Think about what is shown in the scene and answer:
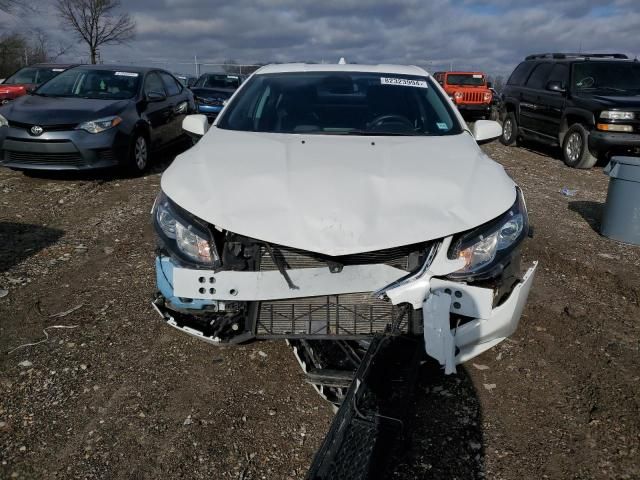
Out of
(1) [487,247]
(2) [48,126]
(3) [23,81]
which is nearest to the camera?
(1) [487,247]

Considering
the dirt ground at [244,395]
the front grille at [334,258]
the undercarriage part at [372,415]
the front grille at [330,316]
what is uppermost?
the front grille at [334,258]

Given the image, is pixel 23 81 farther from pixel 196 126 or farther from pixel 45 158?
pixel 196 126

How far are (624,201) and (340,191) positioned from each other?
430cm

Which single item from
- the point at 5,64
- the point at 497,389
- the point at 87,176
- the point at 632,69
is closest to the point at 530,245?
the point at 497,389

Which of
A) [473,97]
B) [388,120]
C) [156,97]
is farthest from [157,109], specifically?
[473,97]

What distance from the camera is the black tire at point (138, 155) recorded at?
25.2 ft

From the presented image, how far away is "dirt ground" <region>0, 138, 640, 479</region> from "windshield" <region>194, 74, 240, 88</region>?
40.8ft

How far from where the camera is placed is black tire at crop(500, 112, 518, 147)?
500 inches

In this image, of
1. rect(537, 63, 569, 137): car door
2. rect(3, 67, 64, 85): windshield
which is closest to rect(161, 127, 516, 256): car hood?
rect(537, 63, 569, 137): car door

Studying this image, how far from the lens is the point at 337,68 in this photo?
4504 mm

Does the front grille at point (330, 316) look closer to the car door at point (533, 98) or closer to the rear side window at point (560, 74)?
the rear side window at point (560, 74)

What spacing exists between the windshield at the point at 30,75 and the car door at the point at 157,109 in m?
6.22

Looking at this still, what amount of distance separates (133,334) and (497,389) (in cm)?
223

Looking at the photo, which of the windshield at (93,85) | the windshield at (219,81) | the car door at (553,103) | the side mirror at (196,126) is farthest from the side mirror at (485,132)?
the windshield at (219,81)
